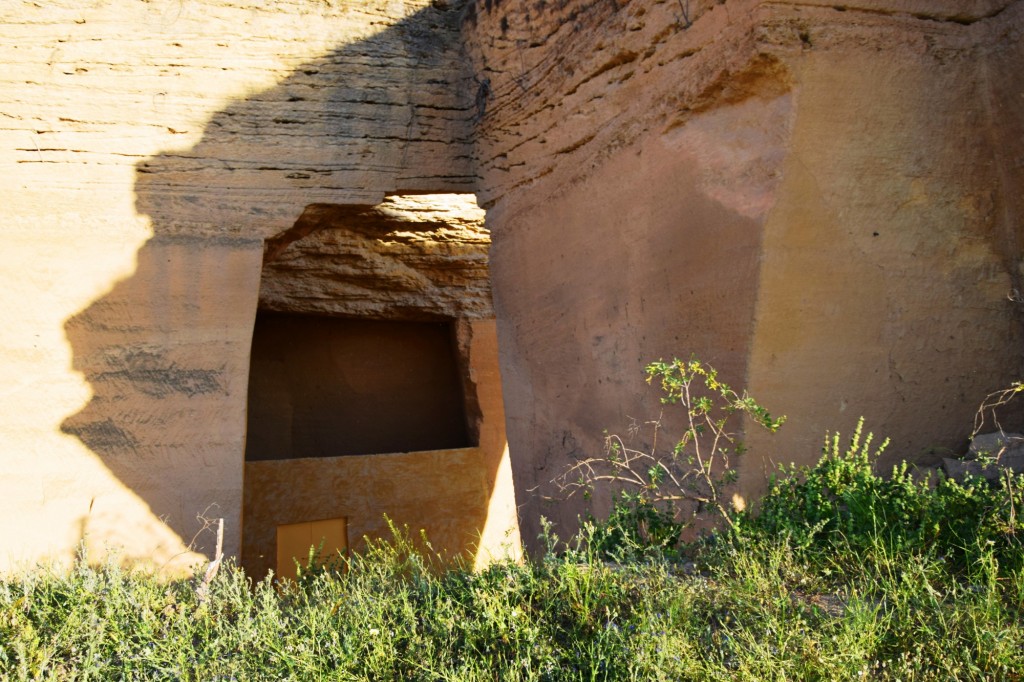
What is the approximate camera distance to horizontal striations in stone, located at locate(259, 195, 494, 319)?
7668mm

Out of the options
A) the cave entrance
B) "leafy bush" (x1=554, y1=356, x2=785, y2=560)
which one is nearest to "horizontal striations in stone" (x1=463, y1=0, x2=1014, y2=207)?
"leafy bush" (x1=554, y1=356, x2=785, y2=560)

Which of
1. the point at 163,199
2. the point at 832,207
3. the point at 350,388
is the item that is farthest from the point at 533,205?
the point at 350,388

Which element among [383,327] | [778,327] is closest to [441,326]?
[383,327]

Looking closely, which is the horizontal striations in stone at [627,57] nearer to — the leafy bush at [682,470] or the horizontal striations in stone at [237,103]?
the horizontal striations in stone at [237,103]

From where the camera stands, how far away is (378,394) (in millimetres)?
9008

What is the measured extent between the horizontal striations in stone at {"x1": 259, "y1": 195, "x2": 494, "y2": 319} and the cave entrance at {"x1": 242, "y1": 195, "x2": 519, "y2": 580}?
0.04 feet

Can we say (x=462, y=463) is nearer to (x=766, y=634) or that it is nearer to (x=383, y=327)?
(x=383, y=327)

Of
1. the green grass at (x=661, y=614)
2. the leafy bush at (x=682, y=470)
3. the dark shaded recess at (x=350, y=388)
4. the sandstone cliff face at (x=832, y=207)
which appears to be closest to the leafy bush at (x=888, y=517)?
the green grass at (x=661, y=614)

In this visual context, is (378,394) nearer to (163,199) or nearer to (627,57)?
(163,199)

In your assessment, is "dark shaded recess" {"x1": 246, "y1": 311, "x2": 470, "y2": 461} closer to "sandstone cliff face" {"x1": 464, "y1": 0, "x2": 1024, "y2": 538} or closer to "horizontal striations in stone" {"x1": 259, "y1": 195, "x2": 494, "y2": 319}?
"horizontal striations in stone" {"x1": 259, "y1": 195, "x2": 494, "y2": 319}

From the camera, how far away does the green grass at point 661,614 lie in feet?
7.72

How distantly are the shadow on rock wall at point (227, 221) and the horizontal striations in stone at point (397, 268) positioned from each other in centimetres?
141

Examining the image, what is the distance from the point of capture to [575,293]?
5012mm

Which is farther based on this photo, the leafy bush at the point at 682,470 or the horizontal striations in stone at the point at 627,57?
the horizontal striations in stone at the point at 627,57
